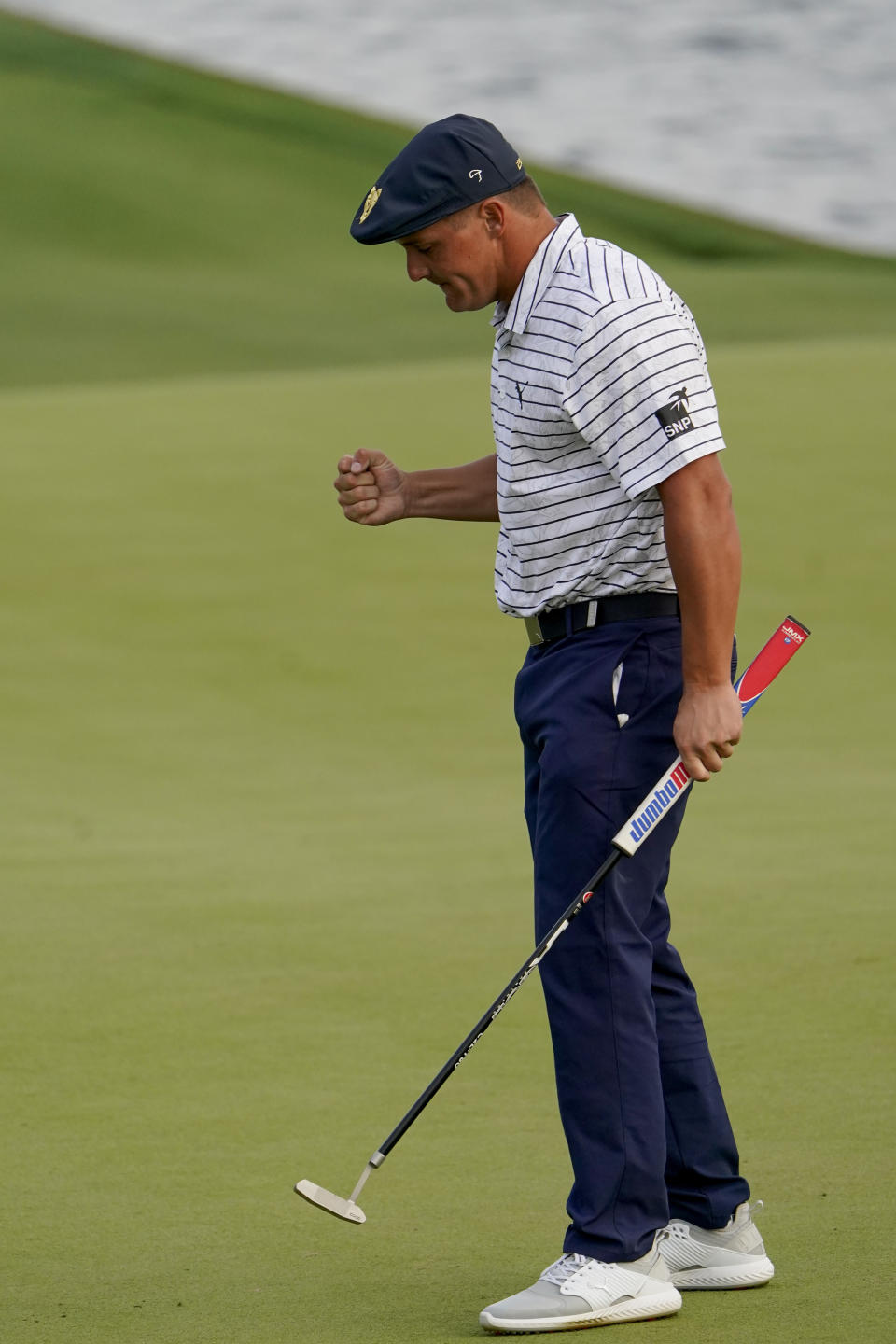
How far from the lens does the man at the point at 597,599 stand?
9.16 ft

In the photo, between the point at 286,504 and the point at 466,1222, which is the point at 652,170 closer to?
the point at 286,504

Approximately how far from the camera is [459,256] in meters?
2.90

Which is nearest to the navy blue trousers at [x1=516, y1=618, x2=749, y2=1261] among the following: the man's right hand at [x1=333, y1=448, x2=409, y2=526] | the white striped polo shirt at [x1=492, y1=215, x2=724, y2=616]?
the white striped polo shirt at [x1=492, y1=215, x2=724, y2=616]

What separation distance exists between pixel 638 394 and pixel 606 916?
0.75m

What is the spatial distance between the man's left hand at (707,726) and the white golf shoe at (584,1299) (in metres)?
0.73

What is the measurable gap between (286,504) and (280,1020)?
6962mm

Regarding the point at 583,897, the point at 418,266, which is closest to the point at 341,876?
the point at 583,897

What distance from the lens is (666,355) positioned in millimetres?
2805

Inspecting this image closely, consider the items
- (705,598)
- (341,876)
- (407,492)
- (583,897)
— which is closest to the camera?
(705,598)

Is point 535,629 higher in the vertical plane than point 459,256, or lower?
lower

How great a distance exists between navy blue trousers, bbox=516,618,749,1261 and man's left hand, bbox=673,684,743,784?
4.0 inches

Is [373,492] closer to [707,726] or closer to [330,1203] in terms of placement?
[707,726]

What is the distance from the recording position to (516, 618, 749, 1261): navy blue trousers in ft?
9.52

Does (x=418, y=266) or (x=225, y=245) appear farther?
(x=225, y=245)
